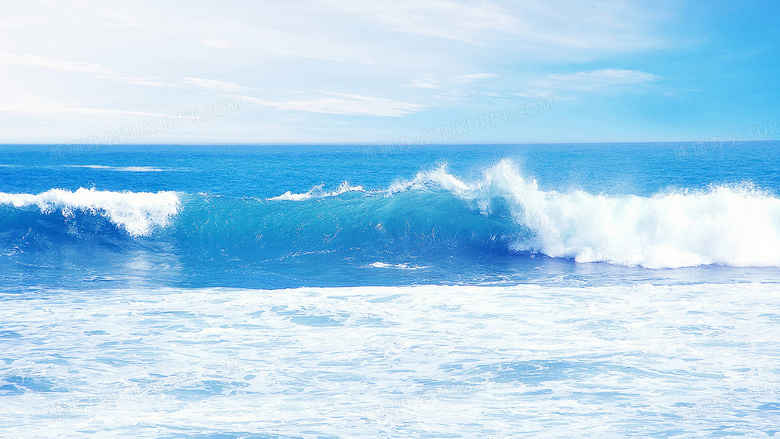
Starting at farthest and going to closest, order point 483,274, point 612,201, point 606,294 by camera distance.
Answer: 1. point 612,201
2. point 483,274
3. point 606,294

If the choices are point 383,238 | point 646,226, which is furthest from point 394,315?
point 646,226

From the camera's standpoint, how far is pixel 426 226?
1448 centimetres

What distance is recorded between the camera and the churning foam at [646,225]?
465 inches

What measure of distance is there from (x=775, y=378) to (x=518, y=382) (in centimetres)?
242

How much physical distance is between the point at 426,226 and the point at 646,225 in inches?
208

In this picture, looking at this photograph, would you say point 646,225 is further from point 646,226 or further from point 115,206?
point 115,206

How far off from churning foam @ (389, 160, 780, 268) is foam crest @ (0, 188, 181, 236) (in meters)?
8.78

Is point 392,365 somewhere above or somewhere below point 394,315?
below

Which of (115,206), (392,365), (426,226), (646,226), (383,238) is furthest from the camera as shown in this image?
(115,206)

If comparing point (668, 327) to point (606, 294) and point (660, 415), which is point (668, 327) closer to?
point (606, 294)

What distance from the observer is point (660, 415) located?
4.57m

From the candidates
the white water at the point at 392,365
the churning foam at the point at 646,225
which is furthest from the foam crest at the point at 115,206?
the churning foam at the point at 646,225

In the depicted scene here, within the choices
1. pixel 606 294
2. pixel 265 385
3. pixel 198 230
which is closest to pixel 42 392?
pixel 265 385

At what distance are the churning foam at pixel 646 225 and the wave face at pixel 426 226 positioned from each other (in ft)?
0.10
